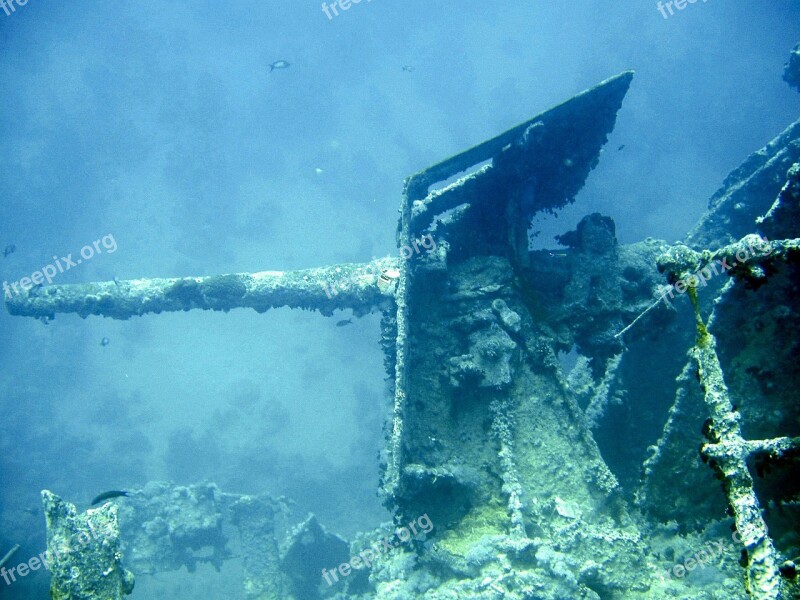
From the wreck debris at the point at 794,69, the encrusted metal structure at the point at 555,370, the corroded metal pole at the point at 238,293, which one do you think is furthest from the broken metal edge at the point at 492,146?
the wreck debris at the point at 794,69

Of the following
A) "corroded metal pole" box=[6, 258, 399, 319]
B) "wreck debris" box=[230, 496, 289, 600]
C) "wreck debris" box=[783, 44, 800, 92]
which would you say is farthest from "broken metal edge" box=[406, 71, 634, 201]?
"wreck debris" box=[230, 496, 289, 600]

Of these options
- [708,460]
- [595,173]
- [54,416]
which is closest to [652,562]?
[708,460]

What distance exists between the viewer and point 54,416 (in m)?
34.6

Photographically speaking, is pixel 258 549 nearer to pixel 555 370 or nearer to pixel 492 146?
pixel 555 370

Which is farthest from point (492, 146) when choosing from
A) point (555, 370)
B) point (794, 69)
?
point (794, 69)

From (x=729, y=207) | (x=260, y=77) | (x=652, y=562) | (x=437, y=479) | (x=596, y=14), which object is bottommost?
(x=652, y=562)

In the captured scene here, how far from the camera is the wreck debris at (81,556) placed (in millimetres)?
2889

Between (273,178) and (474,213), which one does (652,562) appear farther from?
(273,178)

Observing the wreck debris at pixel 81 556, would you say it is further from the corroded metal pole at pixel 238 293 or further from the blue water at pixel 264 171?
the blue water at pixel 264 171

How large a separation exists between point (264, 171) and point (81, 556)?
190 feet

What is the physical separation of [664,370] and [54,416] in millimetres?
44558

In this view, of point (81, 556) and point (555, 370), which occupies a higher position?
point (555, 370)

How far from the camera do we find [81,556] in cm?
301

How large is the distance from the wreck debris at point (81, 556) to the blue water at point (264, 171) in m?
19.2
